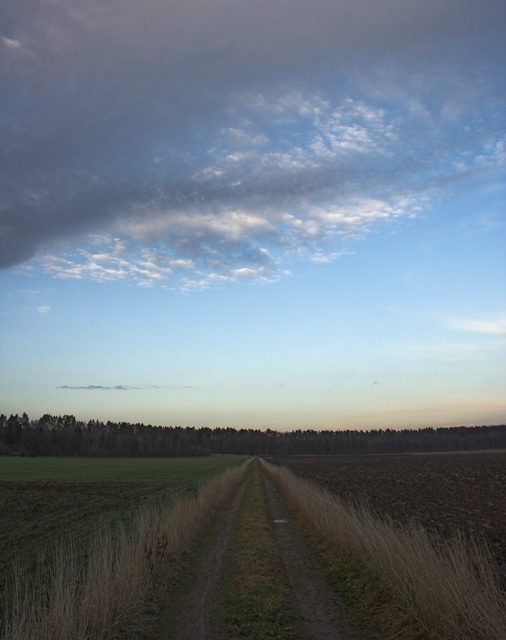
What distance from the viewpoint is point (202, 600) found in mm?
7398

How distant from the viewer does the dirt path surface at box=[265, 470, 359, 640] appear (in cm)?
602

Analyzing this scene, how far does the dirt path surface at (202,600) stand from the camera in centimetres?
610

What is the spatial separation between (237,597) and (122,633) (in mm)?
2348

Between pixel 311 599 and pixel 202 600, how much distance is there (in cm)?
209

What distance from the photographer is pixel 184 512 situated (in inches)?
504

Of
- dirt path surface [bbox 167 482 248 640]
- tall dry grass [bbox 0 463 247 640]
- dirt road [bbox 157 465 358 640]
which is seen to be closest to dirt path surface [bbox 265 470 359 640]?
dirt road [bbox 157 465 358 640]

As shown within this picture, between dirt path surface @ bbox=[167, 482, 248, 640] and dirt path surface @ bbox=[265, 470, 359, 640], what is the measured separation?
154 centimetres

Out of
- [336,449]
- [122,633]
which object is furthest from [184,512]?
[336,449]

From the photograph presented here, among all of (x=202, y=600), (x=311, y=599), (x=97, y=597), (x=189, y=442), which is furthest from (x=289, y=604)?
(x=189, y=442)

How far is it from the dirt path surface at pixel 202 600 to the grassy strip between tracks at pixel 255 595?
0.20m

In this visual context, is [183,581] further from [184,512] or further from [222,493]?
[222,493]

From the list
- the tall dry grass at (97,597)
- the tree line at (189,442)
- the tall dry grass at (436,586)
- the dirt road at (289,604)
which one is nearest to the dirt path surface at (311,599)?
the dirt road at (289,604)

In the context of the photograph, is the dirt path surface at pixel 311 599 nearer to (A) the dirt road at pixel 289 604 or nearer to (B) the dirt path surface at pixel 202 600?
(A) the dirt road at pixel 289 604

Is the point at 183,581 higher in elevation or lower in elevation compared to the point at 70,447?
higher
